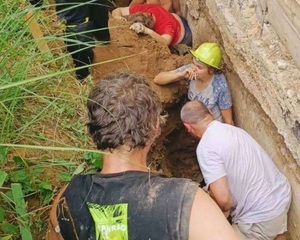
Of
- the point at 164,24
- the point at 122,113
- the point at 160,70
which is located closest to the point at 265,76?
the point at 160,70

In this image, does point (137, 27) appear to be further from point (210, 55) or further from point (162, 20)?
point (210, 55)

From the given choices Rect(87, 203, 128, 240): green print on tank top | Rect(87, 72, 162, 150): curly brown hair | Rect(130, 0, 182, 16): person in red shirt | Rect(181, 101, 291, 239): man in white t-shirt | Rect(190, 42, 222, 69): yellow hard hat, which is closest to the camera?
Rect(87, 203, 128, 240): green print on tank top

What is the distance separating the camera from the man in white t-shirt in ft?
12.9

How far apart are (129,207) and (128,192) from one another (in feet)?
0.21

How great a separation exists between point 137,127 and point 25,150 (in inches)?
51.4

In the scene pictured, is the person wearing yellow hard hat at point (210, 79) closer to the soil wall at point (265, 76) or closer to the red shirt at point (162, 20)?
the soil wall at point (265, 76)

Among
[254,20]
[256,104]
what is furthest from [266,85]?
[254,20]

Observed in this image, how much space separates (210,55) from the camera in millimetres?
4961

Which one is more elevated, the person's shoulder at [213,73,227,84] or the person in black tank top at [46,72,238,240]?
the person in black tank top at [46,72,238,240]

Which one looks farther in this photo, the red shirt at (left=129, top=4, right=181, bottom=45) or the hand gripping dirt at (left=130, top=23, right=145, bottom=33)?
the red shirt at (left=129, top=4, right=181, bottom=45)

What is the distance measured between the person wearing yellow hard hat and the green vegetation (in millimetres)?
1153

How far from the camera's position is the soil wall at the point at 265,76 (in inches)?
155

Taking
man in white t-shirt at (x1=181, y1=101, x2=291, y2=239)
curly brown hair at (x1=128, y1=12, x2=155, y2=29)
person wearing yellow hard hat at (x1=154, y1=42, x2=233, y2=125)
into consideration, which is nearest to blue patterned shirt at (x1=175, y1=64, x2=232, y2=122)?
person wearing yellow hard hat at (x1=154, y1=42, x2=233, y2=125)

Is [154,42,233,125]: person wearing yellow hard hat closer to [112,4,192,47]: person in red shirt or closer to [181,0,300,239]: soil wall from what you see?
[181,0,300,239]: soil wall
